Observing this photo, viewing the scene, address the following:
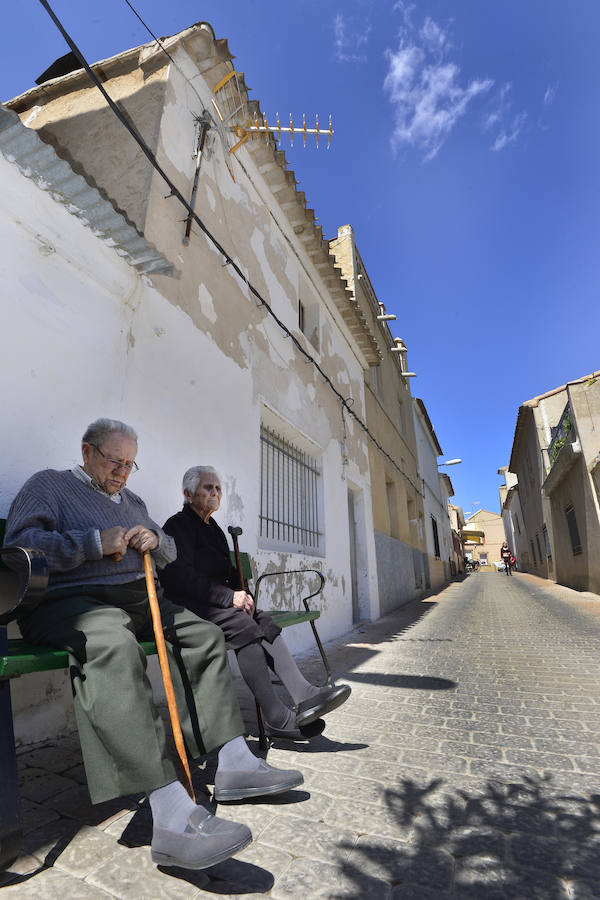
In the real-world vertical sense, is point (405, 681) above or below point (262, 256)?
below

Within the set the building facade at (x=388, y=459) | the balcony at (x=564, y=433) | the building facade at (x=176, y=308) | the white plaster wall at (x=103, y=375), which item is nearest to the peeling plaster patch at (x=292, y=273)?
the building facade at (x=176, y=308)

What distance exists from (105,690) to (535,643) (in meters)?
5.38

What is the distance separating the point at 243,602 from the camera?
2.35 metres

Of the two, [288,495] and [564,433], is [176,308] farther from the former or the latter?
[564,433]

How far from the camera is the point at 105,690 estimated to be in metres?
1.39

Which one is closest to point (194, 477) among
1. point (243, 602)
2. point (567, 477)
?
point (243, 602)

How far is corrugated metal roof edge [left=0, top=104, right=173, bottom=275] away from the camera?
8.45 feet

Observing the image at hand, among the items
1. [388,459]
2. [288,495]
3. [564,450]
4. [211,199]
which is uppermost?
[211,199]

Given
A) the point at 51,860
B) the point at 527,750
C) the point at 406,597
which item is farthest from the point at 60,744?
the point at 406,597

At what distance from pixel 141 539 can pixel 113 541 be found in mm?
156

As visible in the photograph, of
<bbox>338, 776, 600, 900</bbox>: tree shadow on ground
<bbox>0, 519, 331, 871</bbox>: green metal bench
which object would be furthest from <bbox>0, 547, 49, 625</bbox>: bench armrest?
<bbox>338, 776, 600, 900</bbox>: tree shadow on ground

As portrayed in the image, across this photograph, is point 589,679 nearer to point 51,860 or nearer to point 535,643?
point 535,643

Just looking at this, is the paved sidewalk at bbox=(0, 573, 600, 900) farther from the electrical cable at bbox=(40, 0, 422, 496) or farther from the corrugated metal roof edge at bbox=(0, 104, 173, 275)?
the electrical cable at bbox=(40, 0, 422, 496)

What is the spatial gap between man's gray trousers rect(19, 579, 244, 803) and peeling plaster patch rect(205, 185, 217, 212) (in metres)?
4.45
